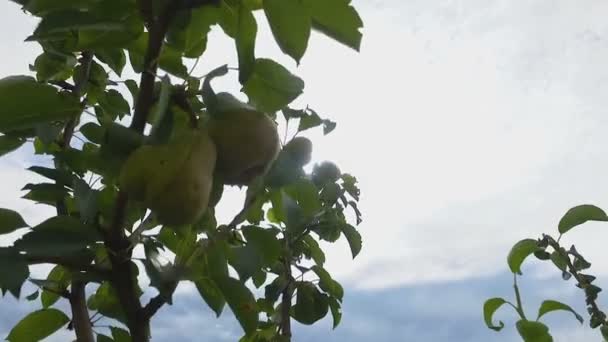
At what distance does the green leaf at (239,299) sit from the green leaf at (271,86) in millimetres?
220

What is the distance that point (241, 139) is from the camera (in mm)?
683

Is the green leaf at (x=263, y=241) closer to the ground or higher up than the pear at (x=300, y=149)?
closer to the ground

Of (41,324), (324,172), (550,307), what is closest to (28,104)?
(41,324)

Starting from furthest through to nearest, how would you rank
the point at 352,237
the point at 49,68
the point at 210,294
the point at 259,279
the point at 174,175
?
1. the point at 352,237
2. the point at 49,68
3. the point at 259,279
4. the point at 210,294
5. the point at 174,175

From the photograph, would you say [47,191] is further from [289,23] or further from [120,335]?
[289,23]

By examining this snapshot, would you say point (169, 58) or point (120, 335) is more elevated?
point (169, 58)

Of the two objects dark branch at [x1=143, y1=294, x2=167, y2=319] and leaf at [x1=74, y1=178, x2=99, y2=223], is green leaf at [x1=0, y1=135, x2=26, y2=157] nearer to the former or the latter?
leaf at [x1=74, y1=178, x2=99, y2=223]

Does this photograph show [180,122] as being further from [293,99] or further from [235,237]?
[235,237]

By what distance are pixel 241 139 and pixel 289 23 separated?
5.4 inches

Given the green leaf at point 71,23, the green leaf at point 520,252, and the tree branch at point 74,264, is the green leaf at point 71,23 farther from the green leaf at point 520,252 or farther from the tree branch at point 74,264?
the green leaf at point 520,252

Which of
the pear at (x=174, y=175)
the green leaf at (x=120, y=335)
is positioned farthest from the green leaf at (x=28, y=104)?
the green leaf at (x=120, y=335)

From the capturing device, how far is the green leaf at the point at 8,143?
103 centimetres

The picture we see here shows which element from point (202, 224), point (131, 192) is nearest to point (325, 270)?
point (202, 224)

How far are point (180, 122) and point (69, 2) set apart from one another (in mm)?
180
